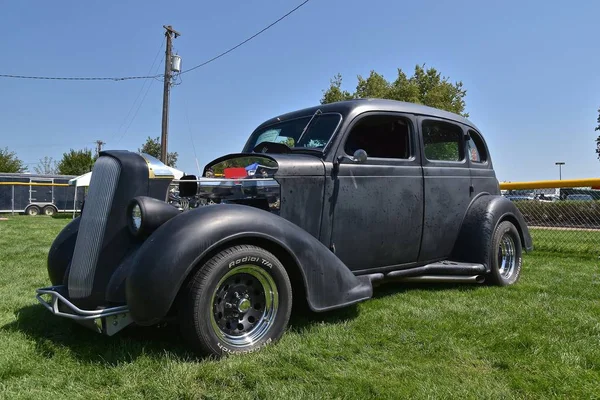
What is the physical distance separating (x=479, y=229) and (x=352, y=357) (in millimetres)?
2645

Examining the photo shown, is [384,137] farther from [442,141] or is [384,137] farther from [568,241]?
[568,241]

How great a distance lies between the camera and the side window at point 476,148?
18.1 ft

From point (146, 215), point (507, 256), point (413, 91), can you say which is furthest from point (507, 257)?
point (413, 91)

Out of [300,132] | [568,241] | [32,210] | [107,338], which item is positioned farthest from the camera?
[32,210]

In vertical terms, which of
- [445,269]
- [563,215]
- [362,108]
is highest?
[362,108]

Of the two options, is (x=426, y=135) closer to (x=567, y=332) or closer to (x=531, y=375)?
(x=567, y=332)

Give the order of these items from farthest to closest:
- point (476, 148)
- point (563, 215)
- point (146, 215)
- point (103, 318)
Answer: point (563, 215) < point (476, 148) < point (146, 215) < point (103, 318)

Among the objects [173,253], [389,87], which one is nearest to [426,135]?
[173,253]

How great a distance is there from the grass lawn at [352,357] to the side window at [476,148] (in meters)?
1.83

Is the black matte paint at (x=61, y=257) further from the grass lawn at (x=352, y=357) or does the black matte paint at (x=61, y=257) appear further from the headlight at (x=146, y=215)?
the headlight at (x=146, y=215)

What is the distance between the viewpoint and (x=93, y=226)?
324 cm

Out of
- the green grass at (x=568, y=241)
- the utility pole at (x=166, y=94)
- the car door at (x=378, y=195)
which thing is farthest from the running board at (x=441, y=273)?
the utility pole at (x=166, y=94)

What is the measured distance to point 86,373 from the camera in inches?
107

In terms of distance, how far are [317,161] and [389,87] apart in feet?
63.9
